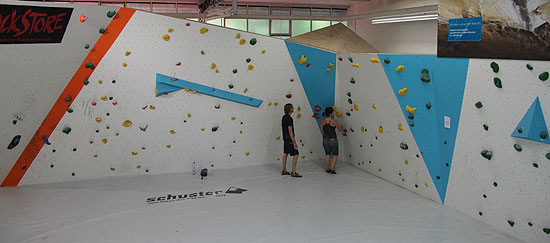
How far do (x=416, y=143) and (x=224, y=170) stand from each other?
3.10m

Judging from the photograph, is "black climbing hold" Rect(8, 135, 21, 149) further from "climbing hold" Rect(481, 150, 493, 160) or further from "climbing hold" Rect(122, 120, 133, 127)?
"climbing hold" Rect(481, 150, 493, 160)

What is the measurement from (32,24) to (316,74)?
427cm

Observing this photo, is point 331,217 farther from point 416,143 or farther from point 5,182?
point 5,182

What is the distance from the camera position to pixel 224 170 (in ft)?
24.9

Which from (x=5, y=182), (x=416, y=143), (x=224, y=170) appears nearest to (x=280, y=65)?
(x=224, y=170)

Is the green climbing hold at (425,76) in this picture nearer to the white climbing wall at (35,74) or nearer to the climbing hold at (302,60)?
the climbing hold at (302,60)

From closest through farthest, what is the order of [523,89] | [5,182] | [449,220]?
[523,89]
[449,220]
[5,182]

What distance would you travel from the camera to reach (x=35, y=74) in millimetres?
6445

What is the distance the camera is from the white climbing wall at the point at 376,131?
6273 mm

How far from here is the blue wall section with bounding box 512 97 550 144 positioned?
4.32 meters

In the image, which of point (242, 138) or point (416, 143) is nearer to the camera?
point (416, 143)

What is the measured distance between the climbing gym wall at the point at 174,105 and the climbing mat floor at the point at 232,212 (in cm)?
36

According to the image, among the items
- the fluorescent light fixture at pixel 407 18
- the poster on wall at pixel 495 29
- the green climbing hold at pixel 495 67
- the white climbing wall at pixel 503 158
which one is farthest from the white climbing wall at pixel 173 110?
the green climbing hold at pixel 495 67

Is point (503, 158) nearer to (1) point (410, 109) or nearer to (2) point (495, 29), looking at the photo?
(2) point (495, 29)
